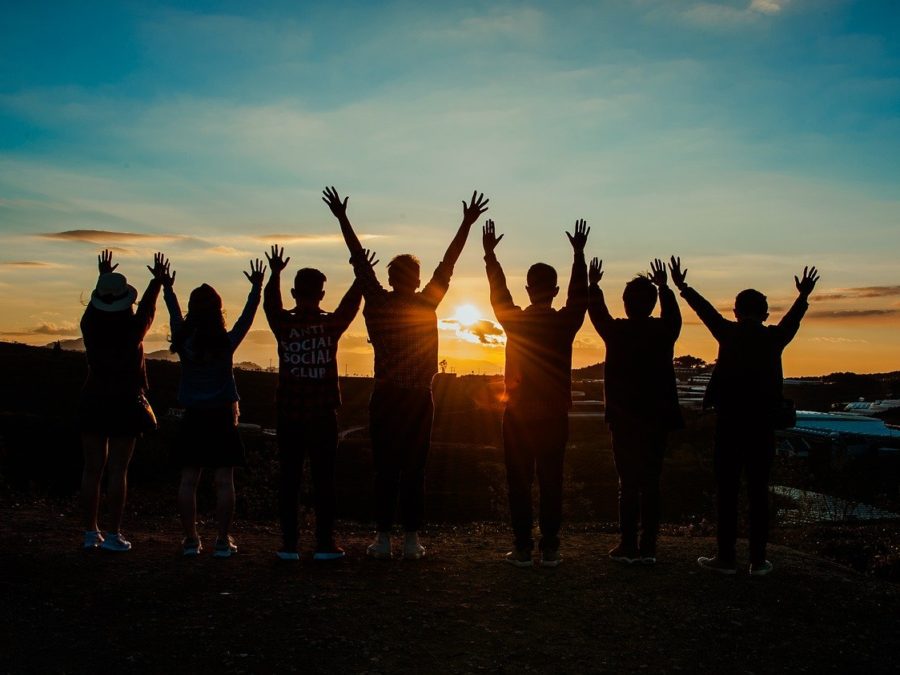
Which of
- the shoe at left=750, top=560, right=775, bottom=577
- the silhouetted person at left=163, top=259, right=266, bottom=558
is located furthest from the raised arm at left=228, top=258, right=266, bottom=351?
the shoe at left=750, top=560, right=775, bottom=577

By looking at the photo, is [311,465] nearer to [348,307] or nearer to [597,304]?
[348,307]

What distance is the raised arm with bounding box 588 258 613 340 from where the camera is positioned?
6.80m

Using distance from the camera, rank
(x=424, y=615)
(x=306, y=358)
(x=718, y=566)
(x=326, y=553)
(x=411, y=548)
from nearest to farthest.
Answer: (x=424, y=615)
(x=306, y=358)
(x=326, y=553)
(x=718, y=566)
(x=411, y=548)

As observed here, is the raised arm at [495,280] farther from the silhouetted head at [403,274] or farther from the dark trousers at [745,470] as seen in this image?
the dark trousers at [745,470]

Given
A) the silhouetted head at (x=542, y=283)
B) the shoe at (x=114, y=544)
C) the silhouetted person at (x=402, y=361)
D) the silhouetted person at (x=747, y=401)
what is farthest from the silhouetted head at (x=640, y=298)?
the shoe at (x=114, y=544)

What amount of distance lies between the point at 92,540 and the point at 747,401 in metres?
5.53

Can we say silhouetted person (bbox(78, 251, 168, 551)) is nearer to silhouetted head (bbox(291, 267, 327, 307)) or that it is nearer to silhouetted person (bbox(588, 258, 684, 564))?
silhouetted head (bbox(291, 267, 327, 307))

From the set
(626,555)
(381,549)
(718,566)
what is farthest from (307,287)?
(718,566)

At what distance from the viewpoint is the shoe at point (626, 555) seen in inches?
275

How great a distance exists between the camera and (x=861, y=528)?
14.9 m

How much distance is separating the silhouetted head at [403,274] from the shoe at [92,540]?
3.31m

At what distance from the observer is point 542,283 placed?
21.7ft

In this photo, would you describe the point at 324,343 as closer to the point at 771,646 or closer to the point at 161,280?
the point at 161,280

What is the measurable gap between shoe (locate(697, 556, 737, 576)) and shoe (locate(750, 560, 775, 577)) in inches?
5.5
